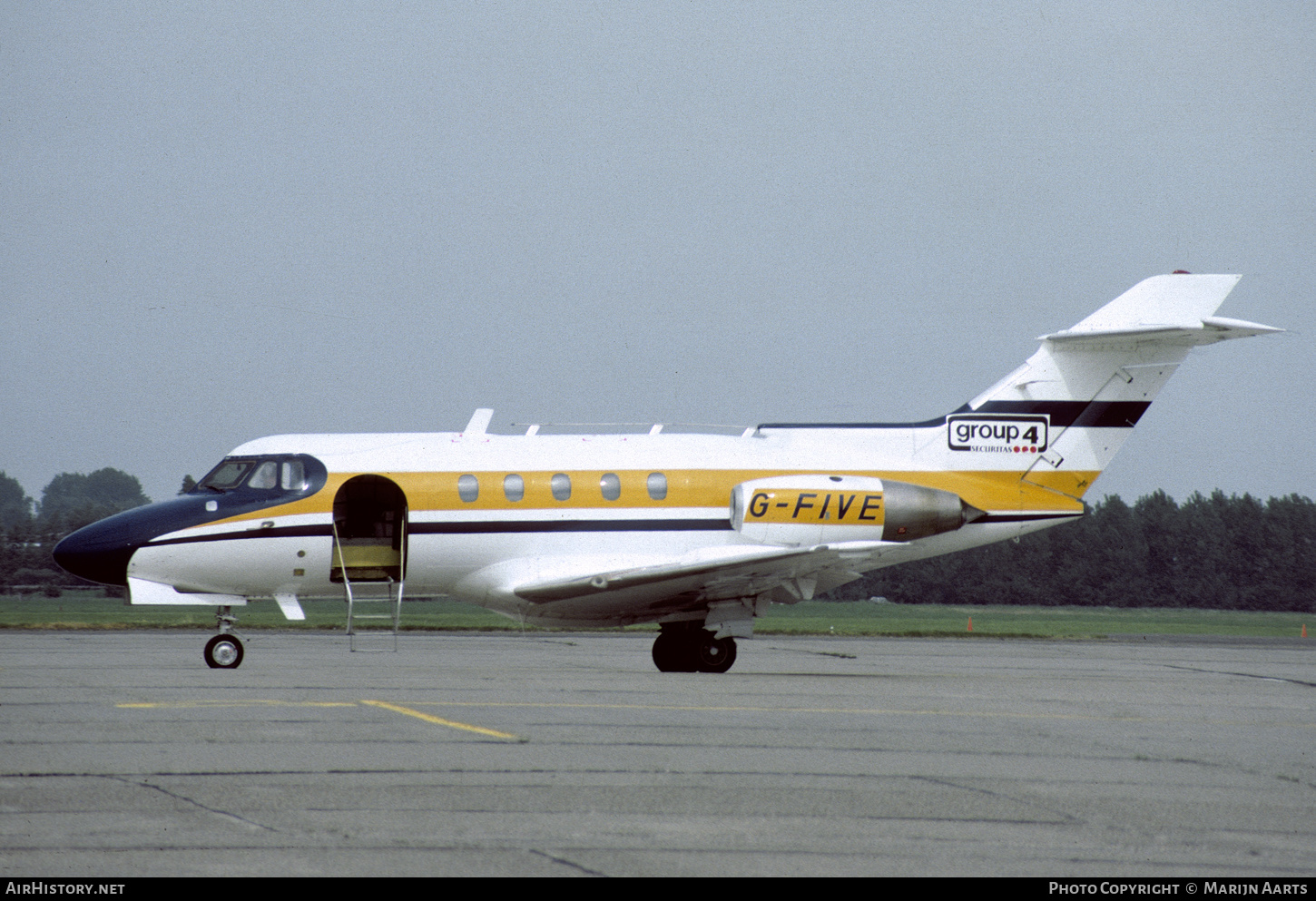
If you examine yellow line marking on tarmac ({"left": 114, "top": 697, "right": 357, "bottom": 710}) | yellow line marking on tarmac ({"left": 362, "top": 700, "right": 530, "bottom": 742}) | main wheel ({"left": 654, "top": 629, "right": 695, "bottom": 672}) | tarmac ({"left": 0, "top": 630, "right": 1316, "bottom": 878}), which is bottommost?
tarmac ({"left": 0, "top": 630, "right": 1316, "bottom": 878})

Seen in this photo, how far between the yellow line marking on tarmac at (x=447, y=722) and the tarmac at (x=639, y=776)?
93 mm

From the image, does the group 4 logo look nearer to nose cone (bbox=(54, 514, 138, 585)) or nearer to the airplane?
the airplane

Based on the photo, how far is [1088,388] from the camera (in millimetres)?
20609

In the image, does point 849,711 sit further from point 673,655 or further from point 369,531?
point 369,531

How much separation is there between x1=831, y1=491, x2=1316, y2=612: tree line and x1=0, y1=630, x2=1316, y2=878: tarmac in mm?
50474

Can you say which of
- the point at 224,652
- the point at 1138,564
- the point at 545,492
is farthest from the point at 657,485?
the point at 1138,564

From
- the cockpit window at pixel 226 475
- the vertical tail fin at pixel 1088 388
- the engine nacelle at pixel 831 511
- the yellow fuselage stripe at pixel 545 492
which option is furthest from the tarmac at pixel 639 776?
the vertical tail fin at pixel 1088 388

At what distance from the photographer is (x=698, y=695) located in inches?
583

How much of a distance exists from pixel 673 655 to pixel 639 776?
10149 millimetres

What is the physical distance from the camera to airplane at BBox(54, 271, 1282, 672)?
18.5 m

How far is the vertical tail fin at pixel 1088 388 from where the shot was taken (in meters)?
20.3

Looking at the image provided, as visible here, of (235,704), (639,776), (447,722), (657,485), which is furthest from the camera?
(657,485)

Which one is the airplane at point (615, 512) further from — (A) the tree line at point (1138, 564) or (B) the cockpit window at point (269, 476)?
(A) the tree line at point (1138, 564)

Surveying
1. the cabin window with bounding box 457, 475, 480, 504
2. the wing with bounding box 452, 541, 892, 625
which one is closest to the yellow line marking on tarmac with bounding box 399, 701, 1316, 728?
the wing with bounding box 452, 541, 892, 625
